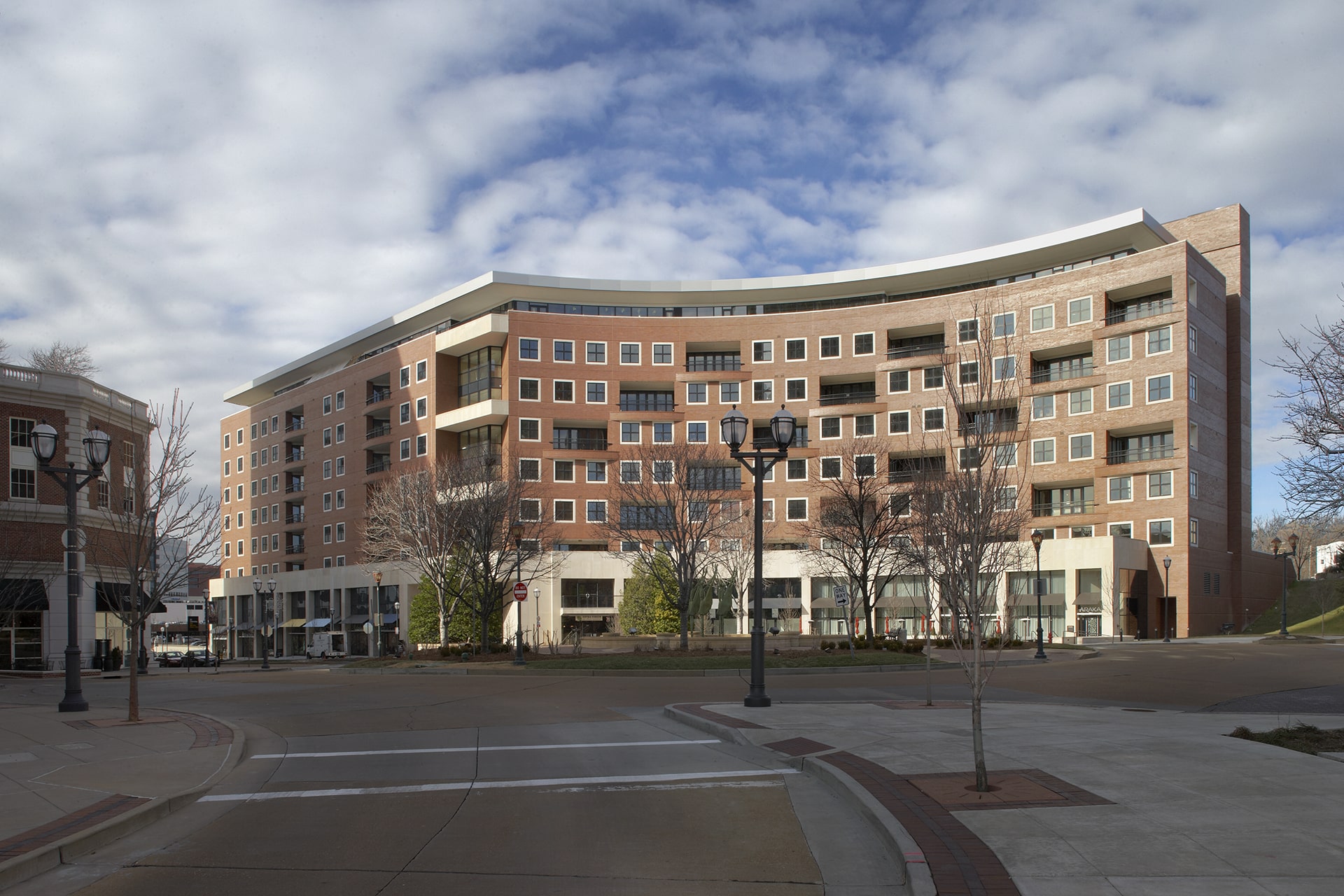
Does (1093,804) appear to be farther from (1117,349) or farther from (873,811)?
(1117,349)

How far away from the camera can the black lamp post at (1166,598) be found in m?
56.6

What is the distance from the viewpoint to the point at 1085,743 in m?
12.3

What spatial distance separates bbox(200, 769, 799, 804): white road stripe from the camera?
11.0m

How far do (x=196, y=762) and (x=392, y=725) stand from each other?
4.84m

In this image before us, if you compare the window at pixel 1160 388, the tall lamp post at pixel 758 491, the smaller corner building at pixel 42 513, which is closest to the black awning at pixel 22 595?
the smaller corner building at pixel 42 513

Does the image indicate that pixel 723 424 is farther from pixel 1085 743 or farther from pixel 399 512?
pixel 399 512

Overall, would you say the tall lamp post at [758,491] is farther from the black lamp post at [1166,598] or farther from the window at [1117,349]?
the window at [1117,349]

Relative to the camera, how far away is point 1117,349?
65.8 metres

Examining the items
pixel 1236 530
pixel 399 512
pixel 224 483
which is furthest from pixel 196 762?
pixel 224 483

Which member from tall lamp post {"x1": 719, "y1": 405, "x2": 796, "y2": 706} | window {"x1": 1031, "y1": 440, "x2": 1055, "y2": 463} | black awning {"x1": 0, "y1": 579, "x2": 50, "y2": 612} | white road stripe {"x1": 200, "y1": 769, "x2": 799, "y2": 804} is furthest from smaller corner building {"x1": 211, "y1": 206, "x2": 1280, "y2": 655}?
white road stripe {"x1": 200, "y1": 769, "x2": 799, "y2": 804}

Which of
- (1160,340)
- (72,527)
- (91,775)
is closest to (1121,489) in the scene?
(1160,340)

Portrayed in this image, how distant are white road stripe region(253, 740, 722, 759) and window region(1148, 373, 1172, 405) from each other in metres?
57.9

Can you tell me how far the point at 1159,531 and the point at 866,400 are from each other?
2134 cm

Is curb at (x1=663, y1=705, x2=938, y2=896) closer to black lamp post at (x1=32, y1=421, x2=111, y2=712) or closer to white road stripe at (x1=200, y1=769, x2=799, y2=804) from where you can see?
white road stripe at (x1=200, y1=769, x2=799, y2=804)
